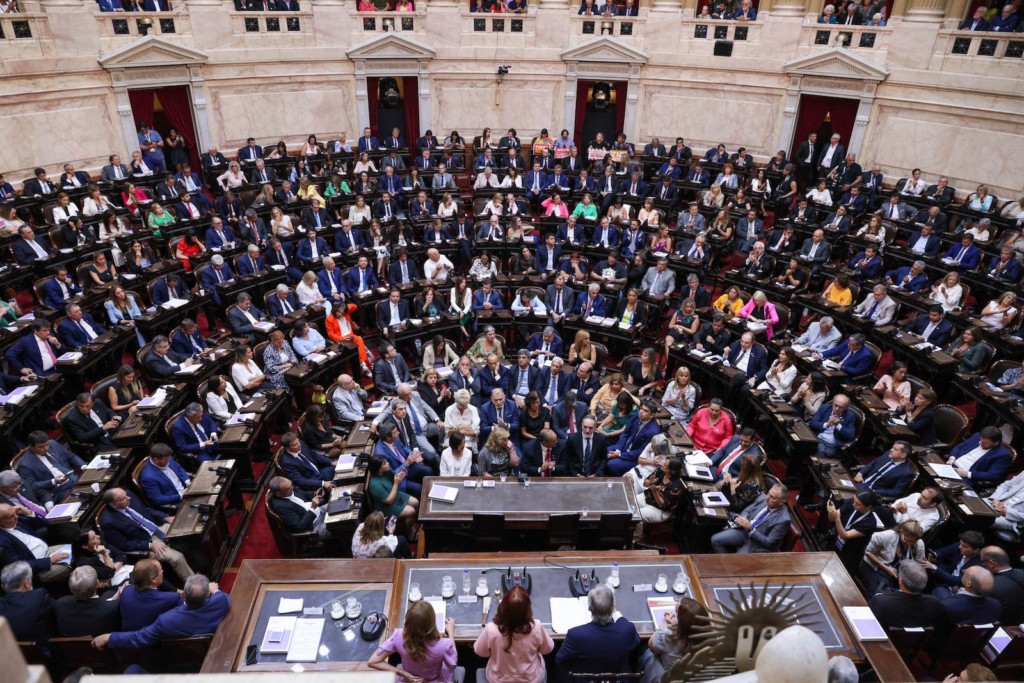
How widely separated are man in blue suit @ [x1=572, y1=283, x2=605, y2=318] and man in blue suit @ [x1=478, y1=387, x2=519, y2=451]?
10.3 ft

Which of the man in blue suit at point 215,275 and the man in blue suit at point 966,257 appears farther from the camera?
the man in blue suit at point 966,257

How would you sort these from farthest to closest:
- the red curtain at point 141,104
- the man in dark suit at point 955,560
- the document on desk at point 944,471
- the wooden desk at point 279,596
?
the red curtain at point 141,104 < the document on desk at point 944,471 < the man in dark suit at point 955,560 < the wooden desk at point 279,596

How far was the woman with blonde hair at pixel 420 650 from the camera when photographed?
4.29m

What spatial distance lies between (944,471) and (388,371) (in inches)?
279

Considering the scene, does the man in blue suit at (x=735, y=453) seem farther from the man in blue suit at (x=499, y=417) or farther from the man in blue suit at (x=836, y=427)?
the man in blue suit at (x=499, y=417)

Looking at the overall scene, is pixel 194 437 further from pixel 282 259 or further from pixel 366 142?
pixel 366 142

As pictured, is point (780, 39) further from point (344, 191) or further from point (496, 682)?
point (496, 682)

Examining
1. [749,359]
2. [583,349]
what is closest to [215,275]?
[583,349]

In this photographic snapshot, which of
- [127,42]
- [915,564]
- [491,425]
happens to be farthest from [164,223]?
[915,564]

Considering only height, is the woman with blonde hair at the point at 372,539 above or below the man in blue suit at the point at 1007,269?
below

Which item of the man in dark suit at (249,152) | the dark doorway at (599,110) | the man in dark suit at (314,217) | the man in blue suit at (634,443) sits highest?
the dark doorway at (599,110)

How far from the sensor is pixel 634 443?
26.8 ft

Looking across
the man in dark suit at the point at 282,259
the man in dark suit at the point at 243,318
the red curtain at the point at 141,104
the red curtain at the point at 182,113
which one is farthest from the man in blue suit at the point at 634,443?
the red curtain at the point at 141,104

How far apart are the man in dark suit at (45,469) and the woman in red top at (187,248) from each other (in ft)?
18.8
